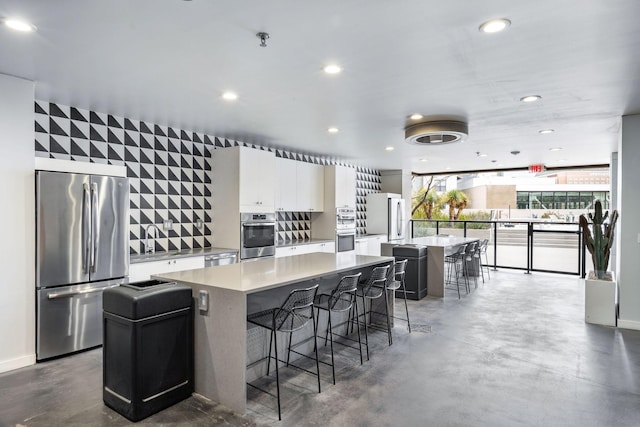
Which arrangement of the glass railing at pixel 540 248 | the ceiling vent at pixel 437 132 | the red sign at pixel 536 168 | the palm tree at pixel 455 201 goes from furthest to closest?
1. the palm tree at pixel 455 201
2. the red sign at pixel 536 168
3. the glass railing at pixel 540 248
4. the ceiling vent at pixel 437 132

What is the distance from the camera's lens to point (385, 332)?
425 centimetres

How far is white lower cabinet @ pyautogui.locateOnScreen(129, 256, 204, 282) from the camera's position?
414 centimetres

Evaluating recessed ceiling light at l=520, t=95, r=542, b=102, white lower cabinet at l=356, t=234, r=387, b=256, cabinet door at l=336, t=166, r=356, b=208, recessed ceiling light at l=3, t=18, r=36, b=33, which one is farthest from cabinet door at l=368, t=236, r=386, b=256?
recessed ceiling light at l=3, t=18, r=36, b=33

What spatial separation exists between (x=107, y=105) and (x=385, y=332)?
12.9ft

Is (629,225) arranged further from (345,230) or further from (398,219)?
(398,219)

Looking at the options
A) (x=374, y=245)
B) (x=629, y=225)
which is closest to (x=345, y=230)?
(x=374, y=245)

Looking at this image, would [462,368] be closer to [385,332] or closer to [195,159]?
[385,332]

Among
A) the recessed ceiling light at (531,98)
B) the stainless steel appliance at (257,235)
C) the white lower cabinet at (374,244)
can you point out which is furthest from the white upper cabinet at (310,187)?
the recessed ceiling light at (531,98)

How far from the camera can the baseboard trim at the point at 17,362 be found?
10.6 feet

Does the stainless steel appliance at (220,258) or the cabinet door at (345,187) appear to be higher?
the cabinet door at (345,187)

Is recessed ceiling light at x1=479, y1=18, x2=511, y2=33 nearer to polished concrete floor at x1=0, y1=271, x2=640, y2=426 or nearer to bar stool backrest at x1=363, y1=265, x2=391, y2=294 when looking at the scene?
bar stool backrest at x1=363, y1=265, x2=391, y2=294

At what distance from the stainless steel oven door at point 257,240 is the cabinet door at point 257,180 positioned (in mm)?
244

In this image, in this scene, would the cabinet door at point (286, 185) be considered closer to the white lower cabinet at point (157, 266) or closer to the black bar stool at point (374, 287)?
the white lower cabinet at point (157, 266)

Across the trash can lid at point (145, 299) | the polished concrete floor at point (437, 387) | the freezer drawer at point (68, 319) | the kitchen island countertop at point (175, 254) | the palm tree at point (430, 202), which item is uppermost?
the palm tree at point (430, 202)
